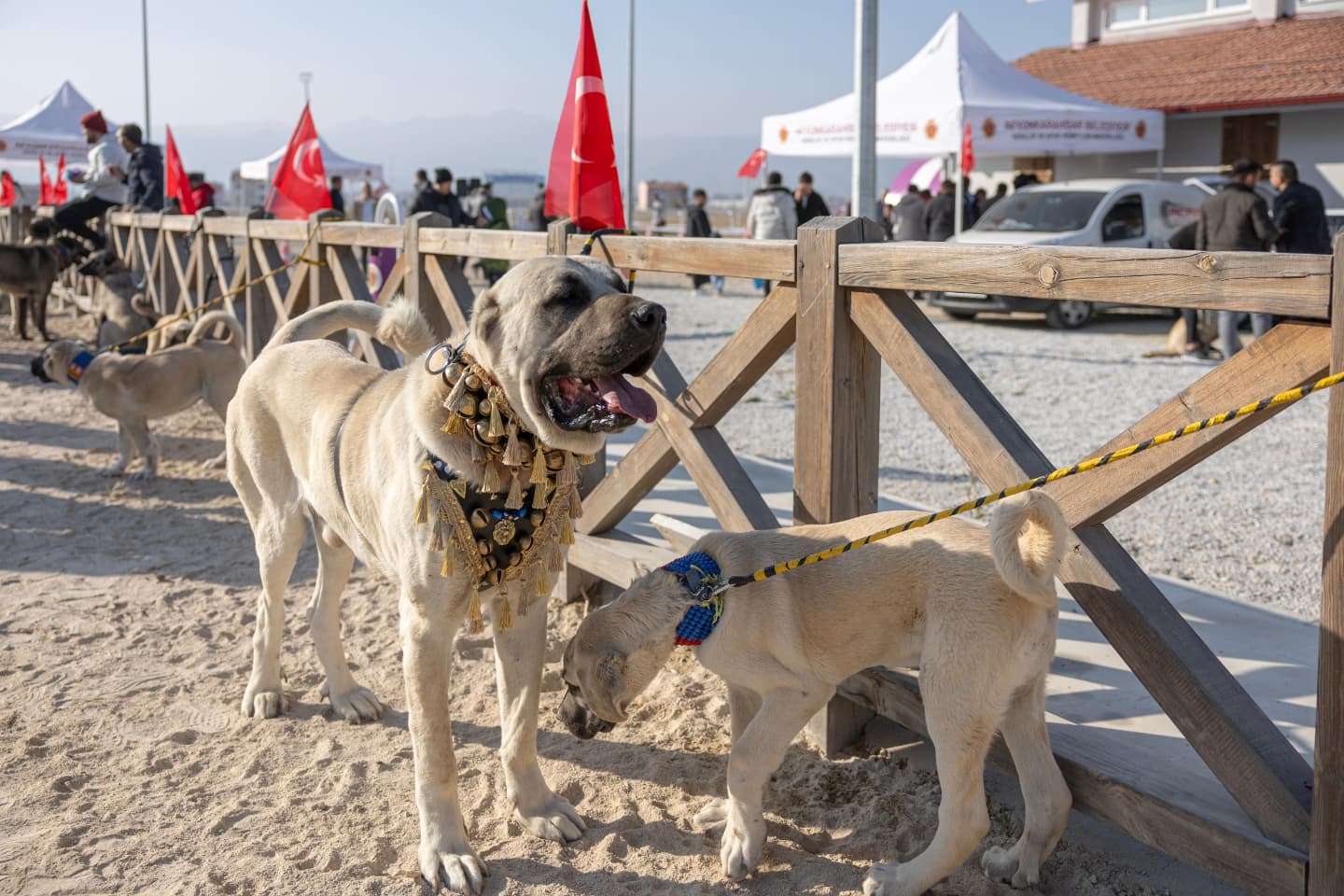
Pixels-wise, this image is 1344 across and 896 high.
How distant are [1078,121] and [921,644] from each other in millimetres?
19010

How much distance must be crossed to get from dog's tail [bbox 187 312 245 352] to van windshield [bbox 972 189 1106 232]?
37.6 feet

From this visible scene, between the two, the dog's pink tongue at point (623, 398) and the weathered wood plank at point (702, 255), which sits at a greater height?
the weathered wood plank at point (702, 255)

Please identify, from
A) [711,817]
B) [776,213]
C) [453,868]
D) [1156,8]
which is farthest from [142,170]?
[1156,8]

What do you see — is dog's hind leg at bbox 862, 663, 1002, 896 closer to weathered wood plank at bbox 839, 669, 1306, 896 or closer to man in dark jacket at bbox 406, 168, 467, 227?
weathered wood plank at bbox 839, 669, 1306, 896

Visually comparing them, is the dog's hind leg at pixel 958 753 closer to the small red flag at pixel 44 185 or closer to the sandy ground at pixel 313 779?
the sandy ground at pixel 313 779

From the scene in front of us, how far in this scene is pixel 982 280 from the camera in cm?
298

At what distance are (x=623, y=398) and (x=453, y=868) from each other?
140 centimetres

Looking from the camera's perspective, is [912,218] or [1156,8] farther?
[1156,8]

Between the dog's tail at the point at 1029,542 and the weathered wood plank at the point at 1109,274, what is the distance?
0.53 meters

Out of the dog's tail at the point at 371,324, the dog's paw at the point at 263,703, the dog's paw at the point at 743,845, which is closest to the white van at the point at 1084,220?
the dog's tail at the point at 371,324

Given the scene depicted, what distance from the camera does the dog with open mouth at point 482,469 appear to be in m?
2.84

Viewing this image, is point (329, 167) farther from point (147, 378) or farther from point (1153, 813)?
point (1153, 813)

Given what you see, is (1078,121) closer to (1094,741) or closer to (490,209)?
(490,209)

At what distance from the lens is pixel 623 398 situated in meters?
2.82
